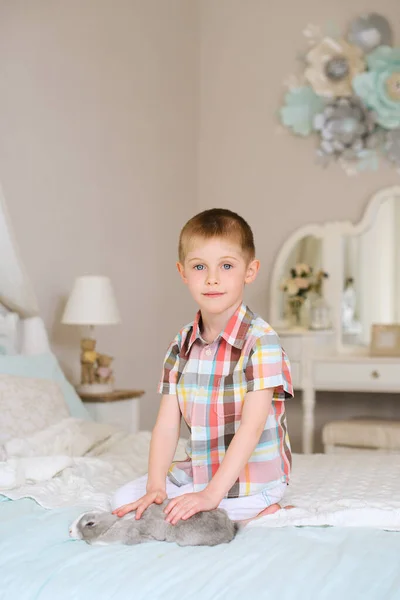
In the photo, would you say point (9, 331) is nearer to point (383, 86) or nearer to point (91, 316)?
point (91, 316)

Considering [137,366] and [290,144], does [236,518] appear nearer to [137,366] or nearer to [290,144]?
[137,366]

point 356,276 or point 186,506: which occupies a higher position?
point 356,276

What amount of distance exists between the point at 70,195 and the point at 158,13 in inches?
54.6

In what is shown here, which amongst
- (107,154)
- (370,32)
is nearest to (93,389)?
(107,154)

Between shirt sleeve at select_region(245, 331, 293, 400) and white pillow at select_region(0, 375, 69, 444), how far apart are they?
84 cm

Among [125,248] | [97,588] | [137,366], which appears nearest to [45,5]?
[125,248]

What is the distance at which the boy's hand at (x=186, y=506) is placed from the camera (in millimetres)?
1219

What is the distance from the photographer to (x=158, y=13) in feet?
13.2

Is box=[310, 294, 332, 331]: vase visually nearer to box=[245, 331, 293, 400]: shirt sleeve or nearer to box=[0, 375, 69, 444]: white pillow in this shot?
box=[0, 375, 69, 444]: white pillow

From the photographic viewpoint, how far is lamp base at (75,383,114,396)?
2.94m

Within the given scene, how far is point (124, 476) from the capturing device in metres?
1.83

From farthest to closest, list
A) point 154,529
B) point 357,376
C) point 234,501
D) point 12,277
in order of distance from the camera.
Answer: point 357,376, point 12,277, point 234,501, point 154,529

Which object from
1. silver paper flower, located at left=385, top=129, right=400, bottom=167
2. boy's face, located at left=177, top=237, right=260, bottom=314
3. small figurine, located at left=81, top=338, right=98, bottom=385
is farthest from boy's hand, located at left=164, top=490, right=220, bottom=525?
silver paper flower, located at left=385, top=129, right=400, bottom=167

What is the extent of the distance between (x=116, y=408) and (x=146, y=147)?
1481mm
